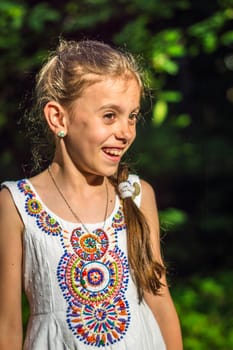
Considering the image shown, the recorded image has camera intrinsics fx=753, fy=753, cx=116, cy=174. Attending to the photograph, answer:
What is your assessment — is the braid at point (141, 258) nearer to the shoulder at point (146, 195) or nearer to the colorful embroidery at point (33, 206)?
the shoulder at point (146, 195)

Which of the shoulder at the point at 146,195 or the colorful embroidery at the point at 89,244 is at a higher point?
the shoulder at the point at 146,195

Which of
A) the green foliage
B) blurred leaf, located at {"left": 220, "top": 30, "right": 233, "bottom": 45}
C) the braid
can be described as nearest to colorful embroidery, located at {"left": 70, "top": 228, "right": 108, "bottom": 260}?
the braid

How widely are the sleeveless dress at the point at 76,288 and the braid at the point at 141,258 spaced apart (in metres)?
0.03

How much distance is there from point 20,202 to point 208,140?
6.38 metres

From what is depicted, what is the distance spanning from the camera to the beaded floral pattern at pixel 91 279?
254 centimetres

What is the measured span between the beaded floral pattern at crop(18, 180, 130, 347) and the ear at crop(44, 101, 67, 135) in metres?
0.24

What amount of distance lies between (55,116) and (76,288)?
0.62 metres

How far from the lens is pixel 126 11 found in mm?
5441

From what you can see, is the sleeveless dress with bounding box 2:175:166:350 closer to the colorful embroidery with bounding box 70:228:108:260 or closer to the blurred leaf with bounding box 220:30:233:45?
the colorful embroidery with bounding box 70:228:108:260

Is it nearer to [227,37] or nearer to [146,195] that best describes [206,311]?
[227,37]

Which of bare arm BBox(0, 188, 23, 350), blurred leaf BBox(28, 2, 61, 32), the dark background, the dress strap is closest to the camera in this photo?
bare arm BBox(0, 188, 23, 350)

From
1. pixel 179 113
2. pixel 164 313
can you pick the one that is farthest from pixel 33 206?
pixel 179 113

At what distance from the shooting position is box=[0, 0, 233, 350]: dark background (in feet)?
16.6

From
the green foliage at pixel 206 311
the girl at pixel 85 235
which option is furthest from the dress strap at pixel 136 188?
the green foliage at pixel 206 311
